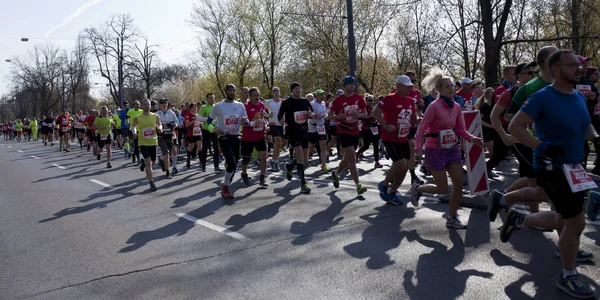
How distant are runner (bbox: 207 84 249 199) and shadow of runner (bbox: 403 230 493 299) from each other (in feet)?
15.0

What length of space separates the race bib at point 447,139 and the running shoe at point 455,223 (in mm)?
839

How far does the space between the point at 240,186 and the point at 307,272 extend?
19.8 feet

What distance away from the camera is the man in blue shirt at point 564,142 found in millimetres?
3766

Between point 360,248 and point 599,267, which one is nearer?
point 599,267

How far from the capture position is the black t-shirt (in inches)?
370

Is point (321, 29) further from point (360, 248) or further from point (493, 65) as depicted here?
point (360, 248)

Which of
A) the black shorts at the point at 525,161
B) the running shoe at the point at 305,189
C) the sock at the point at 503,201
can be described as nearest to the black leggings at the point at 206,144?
the running shoe at the point at 305,189

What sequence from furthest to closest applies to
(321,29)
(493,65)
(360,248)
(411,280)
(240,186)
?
(321,29), (493,65), (240,186), (360,248), (411,280)

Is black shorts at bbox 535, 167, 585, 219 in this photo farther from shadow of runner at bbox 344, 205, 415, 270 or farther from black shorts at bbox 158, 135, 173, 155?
black shorts at bbox 158, 135, 173, 155

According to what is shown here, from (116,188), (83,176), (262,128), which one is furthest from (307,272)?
(83,176)

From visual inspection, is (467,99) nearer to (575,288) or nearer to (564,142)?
(564,142)

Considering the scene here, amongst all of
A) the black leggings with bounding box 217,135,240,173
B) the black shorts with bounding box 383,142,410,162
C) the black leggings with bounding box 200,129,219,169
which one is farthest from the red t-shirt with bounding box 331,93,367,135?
the black leggings with bounding box 200,129,219,169

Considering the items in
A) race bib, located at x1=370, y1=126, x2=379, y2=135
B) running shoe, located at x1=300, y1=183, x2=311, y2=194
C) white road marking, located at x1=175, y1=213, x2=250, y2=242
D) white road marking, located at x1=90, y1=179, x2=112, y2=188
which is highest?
race bib, located at x1=370, y1=126, x2=379, y2=135

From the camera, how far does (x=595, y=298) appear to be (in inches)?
147
